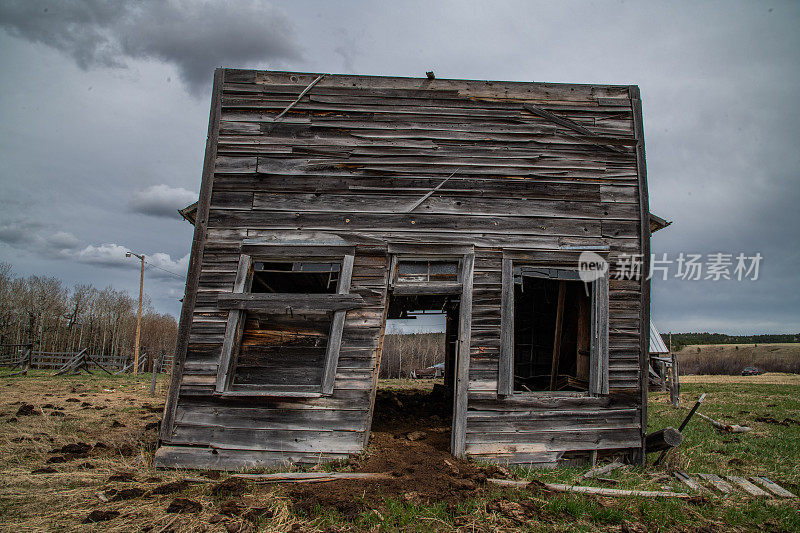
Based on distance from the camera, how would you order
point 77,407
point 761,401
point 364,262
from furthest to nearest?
point 761,401
point 77,407
point 364,262

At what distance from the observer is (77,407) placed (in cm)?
1059

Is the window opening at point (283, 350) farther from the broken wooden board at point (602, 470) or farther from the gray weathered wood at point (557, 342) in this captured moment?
the gray weathered wood at point (557, 342)

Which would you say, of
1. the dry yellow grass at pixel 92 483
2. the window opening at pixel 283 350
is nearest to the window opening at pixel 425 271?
the window opening at pixel 283 350

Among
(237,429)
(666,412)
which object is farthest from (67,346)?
(666,412)

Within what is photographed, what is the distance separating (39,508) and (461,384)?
4972 mm

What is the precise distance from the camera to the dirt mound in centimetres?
458

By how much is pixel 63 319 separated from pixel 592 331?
50.6 m

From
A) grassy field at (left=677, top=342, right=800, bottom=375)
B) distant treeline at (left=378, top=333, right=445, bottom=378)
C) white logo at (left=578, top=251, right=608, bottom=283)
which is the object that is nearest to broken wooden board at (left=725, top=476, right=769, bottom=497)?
white logo at (left=578, top=251, right=608, bottom=283)

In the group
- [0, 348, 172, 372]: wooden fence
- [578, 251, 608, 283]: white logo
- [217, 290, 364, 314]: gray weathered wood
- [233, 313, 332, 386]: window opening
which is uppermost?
[578, 251, 608, 283]: white logo

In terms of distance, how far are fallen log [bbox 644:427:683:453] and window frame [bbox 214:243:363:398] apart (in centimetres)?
469

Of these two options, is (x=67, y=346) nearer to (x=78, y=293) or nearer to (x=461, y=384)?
(x=78, y=293)

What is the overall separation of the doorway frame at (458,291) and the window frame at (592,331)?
51cm

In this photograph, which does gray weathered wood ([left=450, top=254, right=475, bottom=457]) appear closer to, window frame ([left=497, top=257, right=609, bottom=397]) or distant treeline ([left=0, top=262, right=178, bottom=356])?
window frame ([left=497, top=257, right=609, bottom=397])

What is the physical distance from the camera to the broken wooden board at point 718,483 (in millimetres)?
5504
